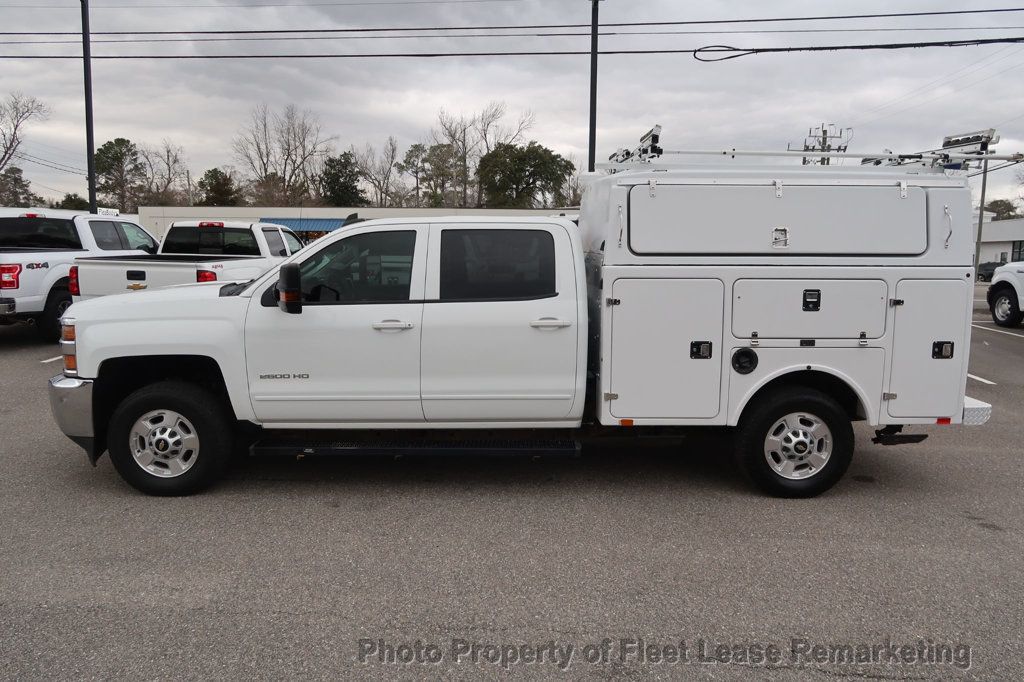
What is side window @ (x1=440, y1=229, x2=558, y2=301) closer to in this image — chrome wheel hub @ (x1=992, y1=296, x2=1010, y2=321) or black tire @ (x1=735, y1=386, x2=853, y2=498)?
black tire @ (x1=735, y1=386, x2=853, y2=498)

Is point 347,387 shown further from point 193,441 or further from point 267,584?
point 267,584

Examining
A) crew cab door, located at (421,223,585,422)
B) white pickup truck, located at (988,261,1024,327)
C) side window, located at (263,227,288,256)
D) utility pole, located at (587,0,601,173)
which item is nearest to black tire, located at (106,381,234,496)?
crew cab door, located at (421,223,585,422)

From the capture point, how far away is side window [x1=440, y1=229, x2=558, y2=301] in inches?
193

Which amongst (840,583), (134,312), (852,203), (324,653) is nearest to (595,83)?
(852,203)

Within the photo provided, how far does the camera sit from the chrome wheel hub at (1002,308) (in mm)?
15976

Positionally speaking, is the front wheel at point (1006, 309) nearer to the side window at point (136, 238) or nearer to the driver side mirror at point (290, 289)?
the driver side mirror at point (290, 289)

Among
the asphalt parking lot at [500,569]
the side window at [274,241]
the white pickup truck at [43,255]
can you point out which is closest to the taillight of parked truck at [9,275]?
the white pickup truck at [43,255]

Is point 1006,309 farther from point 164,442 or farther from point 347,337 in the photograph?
point 164,442

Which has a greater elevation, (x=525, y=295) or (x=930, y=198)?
(x=930, y=198)

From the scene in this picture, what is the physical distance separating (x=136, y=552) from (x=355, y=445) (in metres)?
1.50

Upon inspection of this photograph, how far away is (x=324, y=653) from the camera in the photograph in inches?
125

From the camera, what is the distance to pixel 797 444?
197 inches

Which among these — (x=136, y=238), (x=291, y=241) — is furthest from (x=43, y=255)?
(x=291, y=241)

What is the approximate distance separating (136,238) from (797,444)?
1256cm
